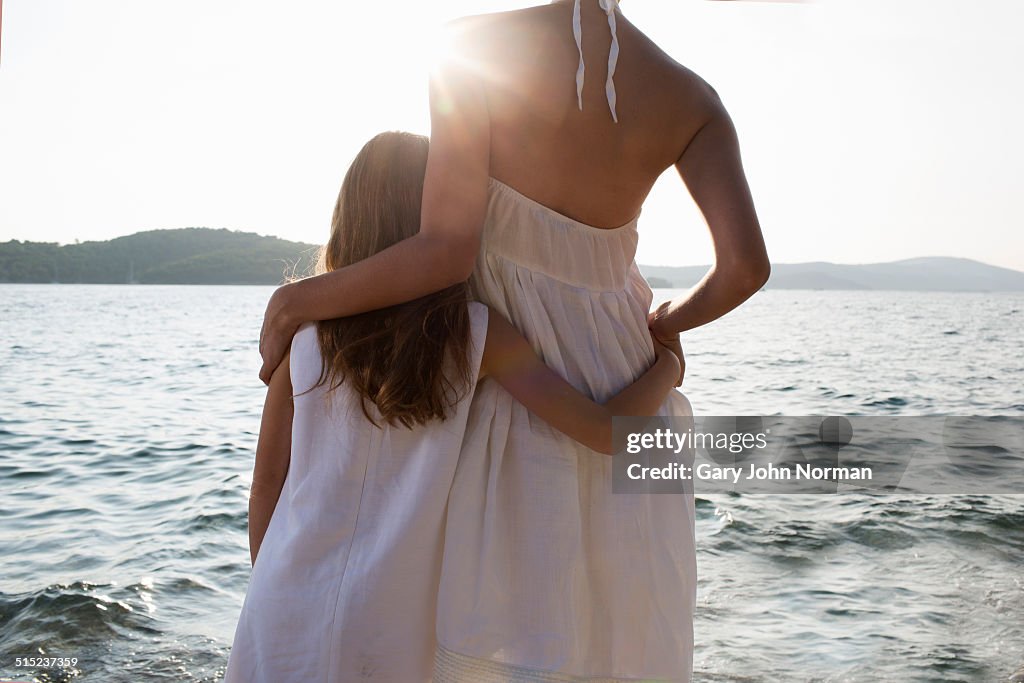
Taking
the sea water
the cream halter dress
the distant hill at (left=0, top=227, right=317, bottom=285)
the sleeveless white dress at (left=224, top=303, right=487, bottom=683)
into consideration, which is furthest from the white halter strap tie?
the distant hill at (left=0, top=227, right=317, bottom=285)

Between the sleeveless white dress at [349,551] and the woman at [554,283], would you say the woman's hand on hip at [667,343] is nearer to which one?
the woman at [554,283]

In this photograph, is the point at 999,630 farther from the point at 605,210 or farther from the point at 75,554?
the point at 75,554

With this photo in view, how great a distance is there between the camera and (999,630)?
158 inches

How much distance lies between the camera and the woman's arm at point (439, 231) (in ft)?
4.38

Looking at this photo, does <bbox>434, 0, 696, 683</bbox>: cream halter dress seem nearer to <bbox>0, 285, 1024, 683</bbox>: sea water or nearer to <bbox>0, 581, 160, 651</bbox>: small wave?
<bbox>0, 285, 1024, 683</bbox>: sea water

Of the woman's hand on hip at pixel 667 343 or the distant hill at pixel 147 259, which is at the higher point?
the distant hill at pixel 147 259

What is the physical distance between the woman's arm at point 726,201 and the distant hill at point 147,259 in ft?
119

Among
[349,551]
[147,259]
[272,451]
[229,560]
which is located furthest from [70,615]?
[147,259]

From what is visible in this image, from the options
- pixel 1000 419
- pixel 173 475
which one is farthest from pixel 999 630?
pixel 1000 419

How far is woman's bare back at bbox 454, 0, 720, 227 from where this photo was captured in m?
1.39

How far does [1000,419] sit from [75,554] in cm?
986

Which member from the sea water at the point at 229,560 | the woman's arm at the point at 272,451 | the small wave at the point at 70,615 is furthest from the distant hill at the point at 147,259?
the woman's arm at the point at 272,451

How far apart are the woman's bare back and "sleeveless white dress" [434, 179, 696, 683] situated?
0.05 m

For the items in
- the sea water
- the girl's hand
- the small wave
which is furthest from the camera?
the small wave
